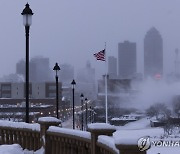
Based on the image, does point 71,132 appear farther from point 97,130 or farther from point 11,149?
point 11,149

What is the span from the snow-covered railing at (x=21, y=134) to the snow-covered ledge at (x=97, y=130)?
354 cm

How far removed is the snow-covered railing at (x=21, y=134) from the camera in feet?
38.0

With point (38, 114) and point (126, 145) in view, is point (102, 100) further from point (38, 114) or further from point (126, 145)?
point (126, 145)

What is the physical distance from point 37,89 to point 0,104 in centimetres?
2135

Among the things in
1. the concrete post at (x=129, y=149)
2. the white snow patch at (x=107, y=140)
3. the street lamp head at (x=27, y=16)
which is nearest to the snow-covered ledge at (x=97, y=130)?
the white snow patch at (x=107, y=140)

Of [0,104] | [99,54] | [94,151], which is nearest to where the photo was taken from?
[94,151]

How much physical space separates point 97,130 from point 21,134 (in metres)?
4.71

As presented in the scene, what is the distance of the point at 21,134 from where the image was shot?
39.6ft

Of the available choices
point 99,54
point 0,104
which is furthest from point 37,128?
point 0,104

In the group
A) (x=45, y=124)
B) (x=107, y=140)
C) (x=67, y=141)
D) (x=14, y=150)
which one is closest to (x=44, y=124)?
(x=45, y=124)

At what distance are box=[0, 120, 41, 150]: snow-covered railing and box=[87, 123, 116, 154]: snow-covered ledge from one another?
139 inches

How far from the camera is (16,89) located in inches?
6688

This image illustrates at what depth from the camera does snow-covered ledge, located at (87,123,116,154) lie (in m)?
7.88

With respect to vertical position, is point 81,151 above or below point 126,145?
below
